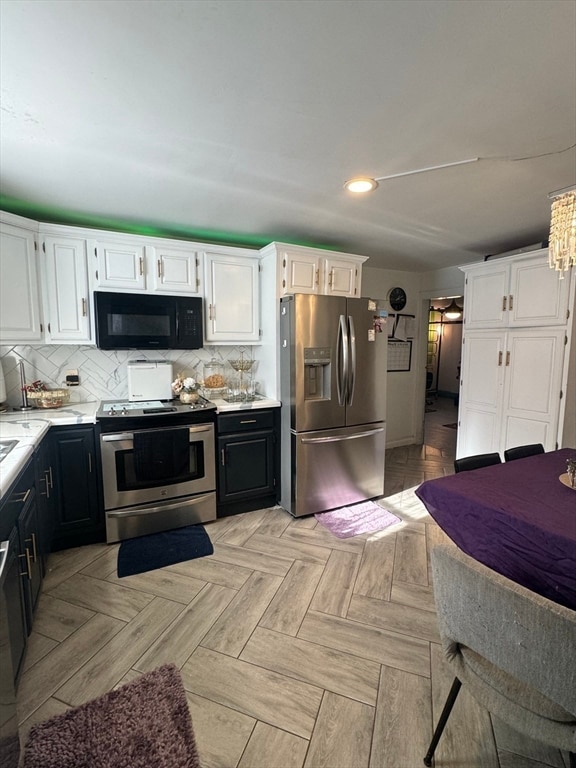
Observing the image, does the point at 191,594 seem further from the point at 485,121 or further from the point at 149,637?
the point at 485,121

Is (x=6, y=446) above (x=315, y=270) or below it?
below

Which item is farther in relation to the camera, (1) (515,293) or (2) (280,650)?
(1) (515,293)

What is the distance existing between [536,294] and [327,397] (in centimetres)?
203

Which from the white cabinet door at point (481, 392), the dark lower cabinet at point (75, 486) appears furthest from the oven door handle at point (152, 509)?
the white cabinet door at point (481, 392)

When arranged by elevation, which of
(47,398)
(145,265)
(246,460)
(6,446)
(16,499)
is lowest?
(246,460)

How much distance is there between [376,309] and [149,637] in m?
2.80

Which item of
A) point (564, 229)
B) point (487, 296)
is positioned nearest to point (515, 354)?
point (487, 296)

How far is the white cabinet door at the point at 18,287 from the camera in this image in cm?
242

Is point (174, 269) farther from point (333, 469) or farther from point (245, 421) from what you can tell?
point (333, 469)

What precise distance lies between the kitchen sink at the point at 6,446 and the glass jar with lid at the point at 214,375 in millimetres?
1669

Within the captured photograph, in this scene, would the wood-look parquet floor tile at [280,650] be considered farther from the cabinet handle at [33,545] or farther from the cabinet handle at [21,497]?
the cabinet handle at [21,497]

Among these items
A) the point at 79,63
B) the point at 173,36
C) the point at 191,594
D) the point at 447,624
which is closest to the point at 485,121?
the point at 173,36

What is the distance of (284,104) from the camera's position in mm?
1450

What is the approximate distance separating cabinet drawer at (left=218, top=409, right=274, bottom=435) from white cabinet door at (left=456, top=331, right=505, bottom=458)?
6.97ft
